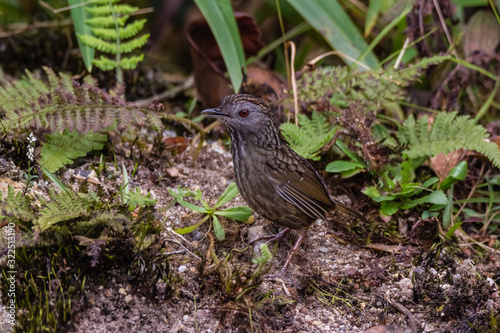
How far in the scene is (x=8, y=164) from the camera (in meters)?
3.85

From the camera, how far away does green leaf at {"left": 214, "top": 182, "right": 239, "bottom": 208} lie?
3.87 m

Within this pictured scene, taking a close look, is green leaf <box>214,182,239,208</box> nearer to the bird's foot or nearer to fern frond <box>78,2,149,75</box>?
the bird's foot

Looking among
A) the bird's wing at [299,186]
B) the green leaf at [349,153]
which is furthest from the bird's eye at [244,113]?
the green leaf at [349,153]

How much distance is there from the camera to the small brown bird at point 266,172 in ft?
12.4

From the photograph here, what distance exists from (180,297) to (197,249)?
1.62 feet

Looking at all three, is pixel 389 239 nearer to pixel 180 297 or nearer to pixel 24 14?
pixel 180 297

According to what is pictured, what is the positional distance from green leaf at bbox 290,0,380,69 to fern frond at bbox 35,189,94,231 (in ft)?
10.0

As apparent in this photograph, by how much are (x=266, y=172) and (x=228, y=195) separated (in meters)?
0.36

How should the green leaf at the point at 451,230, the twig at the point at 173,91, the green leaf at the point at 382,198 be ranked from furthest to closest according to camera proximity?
the twig at the point at 173,91 < the green leaf at the point at 382,198 < the green leaf at the point at 451,230

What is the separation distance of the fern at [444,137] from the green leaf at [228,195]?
148 cm

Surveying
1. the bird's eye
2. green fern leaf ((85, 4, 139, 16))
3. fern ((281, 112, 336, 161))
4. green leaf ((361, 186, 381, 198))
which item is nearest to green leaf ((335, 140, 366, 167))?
fern ((281, 112, 336, 161))

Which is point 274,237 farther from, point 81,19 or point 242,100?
point 81,19

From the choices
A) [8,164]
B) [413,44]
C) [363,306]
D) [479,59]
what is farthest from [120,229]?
[479,59]

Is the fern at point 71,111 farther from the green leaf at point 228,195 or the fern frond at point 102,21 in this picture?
the fern frond at point 102,21
